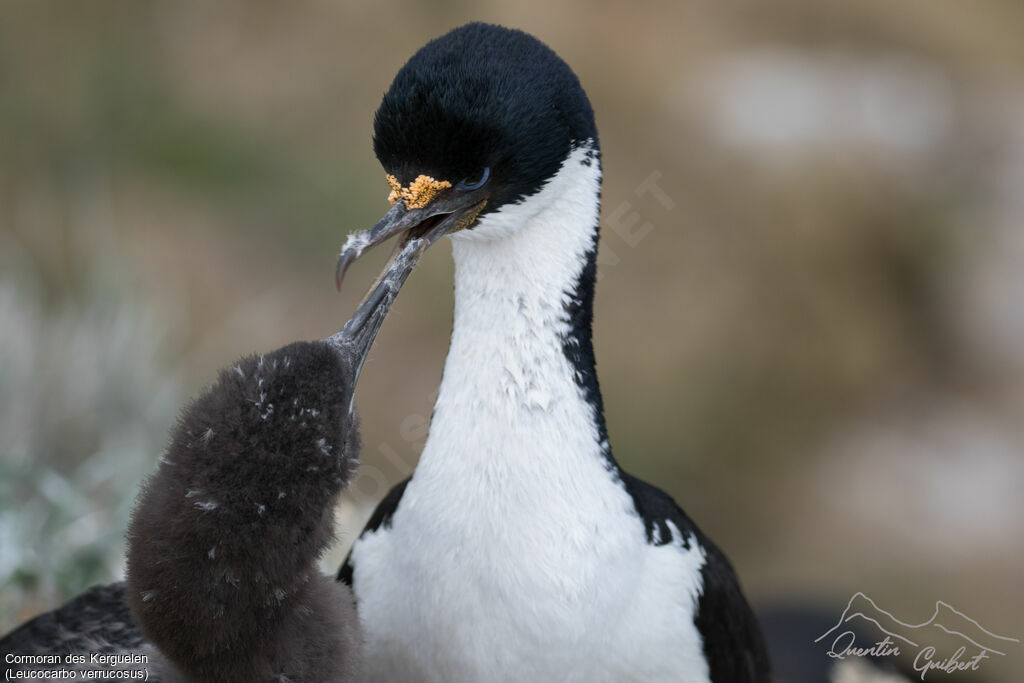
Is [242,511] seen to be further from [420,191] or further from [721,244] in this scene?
[721,244]

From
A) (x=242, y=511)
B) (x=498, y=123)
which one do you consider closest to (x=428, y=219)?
(x=498, y=123)

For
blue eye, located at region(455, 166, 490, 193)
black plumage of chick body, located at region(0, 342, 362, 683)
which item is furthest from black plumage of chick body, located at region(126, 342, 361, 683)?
blue eye, located at region(455, 166, 490, 193)

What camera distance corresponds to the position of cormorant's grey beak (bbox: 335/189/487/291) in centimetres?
191

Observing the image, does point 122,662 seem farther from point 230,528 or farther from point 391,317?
point 391,317

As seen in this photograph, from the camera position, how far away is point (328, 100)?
6160 mm

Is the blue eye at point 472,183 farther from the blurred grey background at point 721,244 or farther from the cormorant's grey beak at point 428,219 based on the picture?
the blurred grey background at point 721,244

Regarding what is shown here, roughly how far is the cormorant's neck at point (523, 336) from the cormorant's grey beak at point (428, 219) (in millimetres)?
47

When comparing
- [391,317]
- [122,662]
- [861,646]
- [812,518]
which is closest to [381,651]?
[122,662]

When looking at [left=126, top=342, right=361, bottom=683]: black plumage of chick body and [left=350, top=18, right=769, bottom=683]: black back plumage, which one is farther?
[left=350, top=18, right=769, bottom=683]: black back plumage

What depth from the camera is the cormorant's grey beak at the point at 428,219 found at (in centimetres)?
191

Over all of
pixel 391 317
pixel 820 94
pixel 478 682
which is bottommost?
pixel 478 682

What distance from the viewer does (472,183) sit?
1957 mm

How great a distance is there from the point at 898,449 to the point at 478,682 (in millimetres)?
4343

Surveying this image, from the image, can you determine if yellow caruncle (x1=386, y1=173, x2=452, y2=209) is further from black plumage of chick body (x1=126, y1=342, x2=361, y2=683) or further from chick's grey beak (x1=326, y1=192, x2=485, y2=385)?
black plumage of chick body (x1=126, y1=342, x2=361, y2=683)
